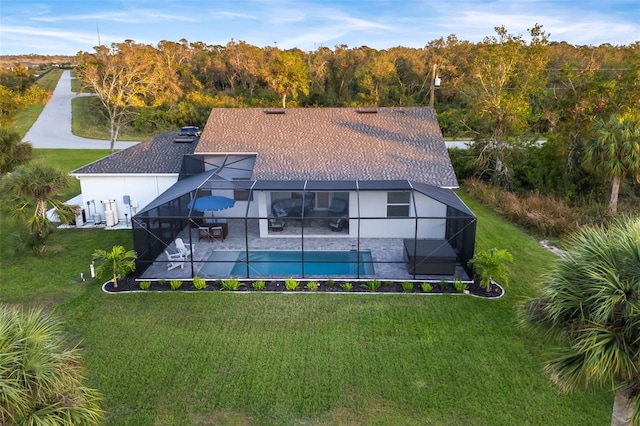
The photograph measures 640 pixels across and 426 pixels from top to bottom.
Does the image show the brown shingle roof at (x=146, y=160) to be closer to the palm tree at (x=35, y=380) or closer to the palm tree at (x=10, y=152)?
the palm tree at (x=10, y=152)

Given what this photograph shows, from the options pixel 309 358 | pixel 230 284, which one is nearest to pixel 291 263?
pixel 230 284

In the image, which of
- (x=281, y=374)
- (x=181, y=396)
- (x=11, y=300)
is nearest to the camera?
(x=181, y=396)

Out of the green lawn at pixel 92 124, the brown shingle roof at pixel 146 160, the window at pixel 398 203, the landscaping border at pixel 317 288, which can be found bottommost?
the landscaping border at pixel 317 288

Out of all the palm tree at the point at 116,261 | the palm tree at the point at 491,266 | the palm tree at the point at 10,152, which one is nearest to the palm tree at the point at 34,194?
the palm tree at the point at 116,261

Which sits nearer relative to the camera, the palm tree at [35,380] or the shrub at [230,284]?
the palm tree at [35,380]

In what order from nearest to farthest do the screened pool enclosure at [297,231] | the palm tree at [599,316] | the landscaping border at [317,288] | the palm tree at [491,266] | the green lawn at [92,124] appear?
the palm tree at [599,316]
the palm tree at [491,266]
the landscaping border at [317,288]
the screened pool enclosure at [297,231]
the green lawn at [92,124]

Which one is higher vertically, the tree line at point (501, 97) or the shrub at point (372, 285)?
the tree line at point (501, 97)

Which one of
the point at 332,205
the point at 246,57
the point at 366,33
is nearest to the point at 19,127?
the point at 246,57

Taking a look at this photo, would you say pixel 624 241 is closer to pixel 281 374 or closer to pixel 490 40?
pixel 281 374
